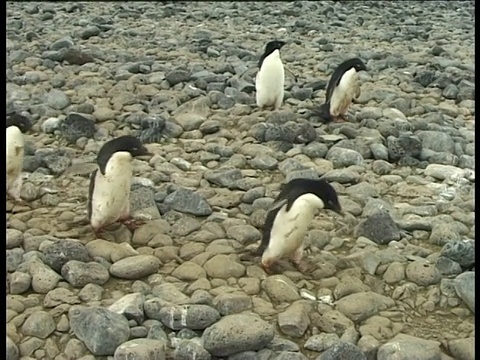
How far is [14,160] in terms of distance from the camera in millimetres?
3660

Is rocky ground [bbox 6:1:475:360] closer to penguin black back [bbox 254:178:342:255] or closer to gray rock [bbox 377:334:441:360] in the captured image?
gray rock [bbox 377:334:441:360]

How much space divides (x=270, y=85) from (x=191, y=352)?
3.26 metres

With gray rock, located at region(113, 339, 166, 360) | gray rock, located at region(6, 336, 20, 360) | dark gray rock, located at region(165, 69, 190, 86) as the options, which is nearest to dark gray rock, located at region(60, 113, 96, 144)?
dark gray rock, located at region(165, 69, 190, 86)

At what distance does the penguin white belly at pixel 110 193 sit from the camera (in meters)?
3.34

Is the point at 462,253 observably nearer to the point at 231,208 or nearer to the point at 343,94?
the point at 231,208

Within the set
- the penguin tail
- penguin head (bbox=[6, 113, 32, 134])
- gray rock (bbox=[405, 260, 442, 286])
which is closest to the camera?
gray rock (bbox=[405, 260, 442, 286])

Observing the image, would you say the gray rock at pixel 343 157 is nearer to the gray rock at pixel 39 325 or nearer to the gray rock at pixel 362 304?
the gray rock at pixel 362 304

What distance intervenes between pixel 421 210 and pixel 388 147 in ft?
3.08

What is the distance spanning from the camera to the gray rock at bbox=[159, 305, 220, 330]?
2598 mm

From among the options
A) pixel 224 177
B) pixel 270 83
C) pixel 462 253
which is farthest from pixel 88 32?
pixel 462 253

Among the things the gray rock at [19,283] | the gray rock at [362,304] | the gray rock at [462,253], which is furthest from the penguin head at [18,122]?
the gray rock at [462,253]

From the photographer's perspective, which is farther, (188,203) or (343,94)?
(343,94)

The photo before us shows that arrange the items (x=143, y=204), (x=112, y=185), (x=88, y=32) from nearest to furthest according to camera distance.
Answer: (x=112, y=185) → (x=143, y=204) → (x=88, y=32)

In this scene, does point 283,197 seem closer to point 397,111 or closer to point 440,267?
point 440,267
